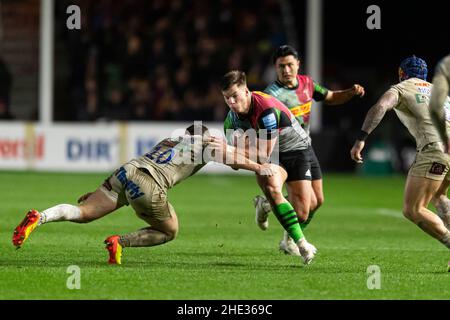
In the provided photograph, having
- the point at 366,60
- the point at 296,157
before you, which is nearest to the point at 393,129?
the point at 366,60

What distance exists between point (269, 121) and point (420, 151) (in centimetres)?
141

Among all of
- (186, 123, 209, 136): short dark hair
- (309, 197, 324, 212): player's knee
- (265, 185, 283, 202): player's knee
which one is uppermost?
(186, 123, 209, 136): short dark hair

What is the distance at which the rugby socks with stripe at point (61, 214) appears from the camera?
945cm

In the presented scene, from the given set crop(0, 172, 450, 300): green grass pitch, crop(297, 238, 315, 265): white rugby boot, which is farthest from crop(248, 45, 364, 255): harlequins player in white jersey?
crop(297, 238, 315, 265): white rugby boot

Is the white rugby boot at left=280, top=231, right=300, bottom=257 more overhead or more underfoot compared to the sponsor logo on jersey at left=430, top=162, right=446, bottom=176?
more underfoot

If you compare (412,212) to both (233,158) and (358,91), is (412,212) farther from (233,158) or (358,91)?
(358,91)

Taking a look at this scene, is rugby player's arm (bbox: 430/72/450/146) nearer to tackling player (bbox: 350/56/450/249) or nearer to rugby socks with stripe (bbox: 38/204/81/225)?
tackling player (bbox: 350/56/450/249)

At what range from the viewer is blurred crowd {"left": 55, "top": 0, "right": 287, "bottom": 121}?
24.8m

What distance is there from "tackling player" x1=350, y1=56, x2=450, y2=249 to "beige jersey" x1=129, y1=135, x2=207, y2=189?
1413 mm

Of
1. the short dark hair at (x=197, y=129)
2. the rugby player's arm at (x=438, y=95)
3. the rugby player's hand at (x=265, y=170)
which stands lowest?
the rugby player's hand at (x=265, y=170)

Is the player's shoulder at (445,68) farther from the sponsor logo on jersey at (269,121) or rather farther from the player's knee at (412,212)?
the sponsor logo on jersey at (269,121)

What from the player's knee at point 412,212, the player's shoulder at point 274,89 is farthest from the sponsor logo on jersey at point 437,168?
the player's shoulder at point 274,89

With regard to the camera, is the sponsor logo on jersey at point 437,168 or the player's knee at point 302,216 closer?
the sponsor logo on jersey at point 437,168

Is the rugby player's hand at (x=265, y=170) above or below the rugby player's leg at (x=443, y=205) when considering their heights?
above
